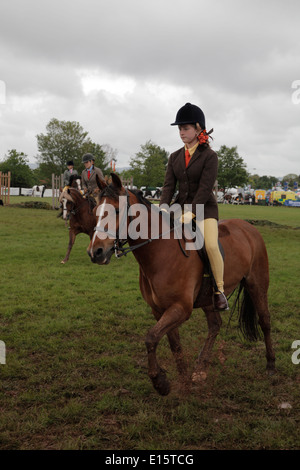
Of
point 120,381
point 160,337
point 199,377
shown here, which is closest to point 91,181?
point 120,381

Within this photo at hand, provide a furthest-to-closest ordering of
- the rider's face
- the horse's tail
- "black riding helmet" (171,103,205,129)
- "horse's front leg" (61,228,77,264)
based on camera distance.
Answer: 1. "horse's front leg" (61,228,77,264)
2. the horse's tail
3. the rider's face
4. "black riding helmet" (171,103,205,129)

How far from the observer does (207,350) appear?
521 centimetres

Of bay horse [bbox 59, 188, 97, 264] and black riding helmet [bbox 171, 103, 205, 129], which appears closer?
black riding helmet [bbox 171, 103, 205, 129]

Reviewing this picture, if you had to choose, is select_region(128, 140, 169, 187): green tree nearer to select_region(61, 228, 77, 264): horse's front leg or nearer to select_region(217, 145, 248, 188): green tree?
select_region(217, 145, 248, 188): green tree

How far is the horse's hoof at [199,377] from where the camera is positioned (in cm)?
478

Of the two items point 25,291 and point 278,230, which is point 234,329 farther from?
point 278,230

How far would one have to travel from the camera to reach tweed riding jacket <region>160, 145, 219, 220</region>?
4484mm

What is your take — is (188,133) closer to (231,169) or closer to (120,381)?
(120,381)

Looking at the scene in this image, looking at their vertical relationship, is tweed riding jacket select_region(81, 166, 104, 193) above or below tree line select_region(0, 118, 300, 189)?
below

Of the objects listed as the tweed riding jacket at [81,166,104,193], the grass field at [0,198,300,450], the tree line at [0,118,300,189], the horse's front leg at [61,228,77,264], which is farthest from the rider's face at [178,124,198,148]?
the tree line at [0,118,300,189]

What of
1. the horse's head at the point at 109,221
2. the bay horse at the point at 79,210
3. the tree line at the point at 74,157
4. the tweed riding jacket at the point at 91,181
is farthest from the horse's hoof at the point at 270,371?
the tree line at the point at 74,157

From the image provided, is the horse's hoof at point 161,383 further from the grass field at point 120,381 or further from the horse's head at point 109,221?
the horse's head at point 109,221

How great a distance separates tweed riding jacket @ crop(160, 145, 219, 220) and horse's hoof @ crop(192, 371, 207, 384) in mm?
2041

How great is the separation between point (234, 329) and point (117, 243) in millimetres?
3840
